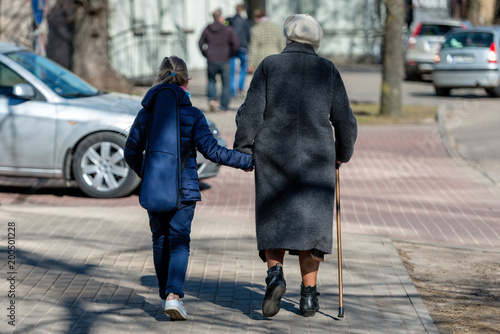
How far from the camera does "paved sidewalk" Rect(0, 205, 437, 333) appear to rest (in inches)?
207

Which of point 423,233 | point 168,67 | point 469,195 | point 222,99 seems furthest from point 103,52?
point 168,67

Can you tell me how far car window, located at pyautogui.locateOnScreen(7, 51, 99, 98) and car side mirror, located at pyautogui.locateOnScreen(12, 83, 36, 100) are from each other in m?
0.30

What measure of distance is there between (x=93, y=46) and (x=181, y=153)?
48.6ft

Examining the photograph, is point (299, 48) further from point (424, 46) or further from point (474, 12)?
point (474, 12)

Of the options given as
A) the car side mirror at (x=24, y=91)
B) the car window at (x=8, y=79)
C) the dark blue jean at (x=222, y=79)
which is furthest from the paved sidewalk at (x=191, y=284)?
the dark blue jean at (x=222, y=79)

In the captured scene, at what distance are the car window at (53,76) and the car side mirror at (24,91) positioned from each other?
297 millimetres

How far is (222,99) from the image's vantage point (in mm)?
17641

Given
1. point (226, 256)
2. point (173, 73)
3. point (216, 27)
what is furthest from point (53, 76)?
point (216, 27)

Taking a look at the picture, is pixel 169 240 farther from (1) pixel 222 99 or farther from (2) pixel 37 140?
(1) pixel 222 99

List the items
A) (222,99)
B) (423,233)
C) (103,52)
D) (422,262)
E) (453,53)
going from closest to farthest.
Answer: (422,262) → (423,233) → (222,99) → (103,52) → (453,53)

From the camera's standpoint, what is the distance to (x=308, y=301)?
17.5 ft

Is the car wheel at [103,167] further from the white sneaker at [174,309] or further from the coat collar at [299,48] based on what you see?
the coat collar at [299,48]

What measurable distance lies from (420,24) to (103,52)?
38.9ft

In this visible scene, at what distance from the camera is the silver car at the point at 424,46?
2664cm
